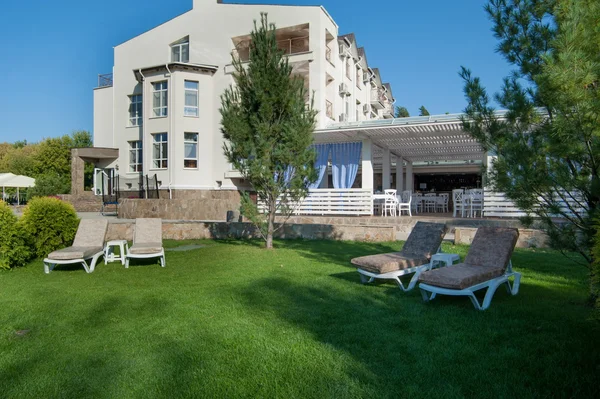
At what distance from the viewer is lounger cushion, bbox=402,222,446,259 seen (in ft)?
23.0

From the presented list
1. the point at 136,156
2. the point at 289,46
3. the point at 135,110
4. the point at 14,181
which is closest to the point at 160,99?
the point at 135,110

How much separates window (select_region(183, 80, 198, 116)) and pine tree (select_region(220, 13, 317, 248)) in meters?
13.4

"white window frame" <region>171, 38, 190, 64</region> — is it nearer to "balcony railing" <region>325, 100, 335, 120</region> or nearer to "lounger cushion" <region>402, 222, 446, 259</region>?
"balcony railing" <region>325, 100, 335, 120</region>

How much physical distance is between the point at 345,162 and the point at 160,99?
37.6 feet

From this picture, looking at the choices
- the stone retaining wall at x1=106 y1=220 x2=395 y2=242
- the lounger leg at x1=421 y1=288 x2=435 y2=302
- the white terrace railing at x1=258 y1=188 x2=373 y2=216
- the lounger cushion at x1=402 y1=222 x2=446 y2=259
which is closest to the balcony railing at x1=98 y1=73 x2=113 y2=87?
the white terrace railing at x1=258 y1=188 x2=373 y2=216

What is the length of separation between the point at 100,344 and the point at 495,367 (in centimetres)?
349

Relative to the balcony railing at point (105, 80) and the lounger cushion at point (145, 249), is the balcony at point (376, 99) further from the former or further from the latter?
the lounger cushion at point (145, 249)

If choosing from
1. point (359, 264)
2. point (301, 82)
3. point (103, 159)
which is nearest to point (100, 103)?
point (103, 159)

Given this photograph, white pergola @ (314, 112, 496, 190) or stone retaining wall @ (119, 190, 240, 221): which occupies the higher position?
white pergola @ (314, 112, 496, 190)

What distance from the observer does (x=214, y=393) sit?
3.03 meters

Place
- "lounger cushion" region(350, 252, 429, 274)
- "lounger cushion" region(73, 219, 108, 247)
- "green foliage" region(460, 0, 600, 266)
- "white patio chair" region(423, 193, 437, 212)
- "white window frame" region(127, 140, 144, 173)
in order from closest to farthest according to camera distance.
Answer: "green foliage" region(460, 0, 600, 266)
"lounger cushion" region(350, 252, 429, 274)
"lounger cushion" region(73, 219, 108, 247)
"white patio chair" region(423, 193, 437, 212)
"white window frame" region(127, 140, 144, 173)

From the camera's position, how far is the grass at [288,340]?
3125 millimetres

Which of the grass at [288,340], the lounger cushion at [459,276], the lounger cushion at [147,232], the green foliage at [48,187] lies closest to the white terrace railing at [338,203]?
the lounger cushion at [147,232]

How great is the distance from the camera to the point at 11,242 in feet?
27.1
